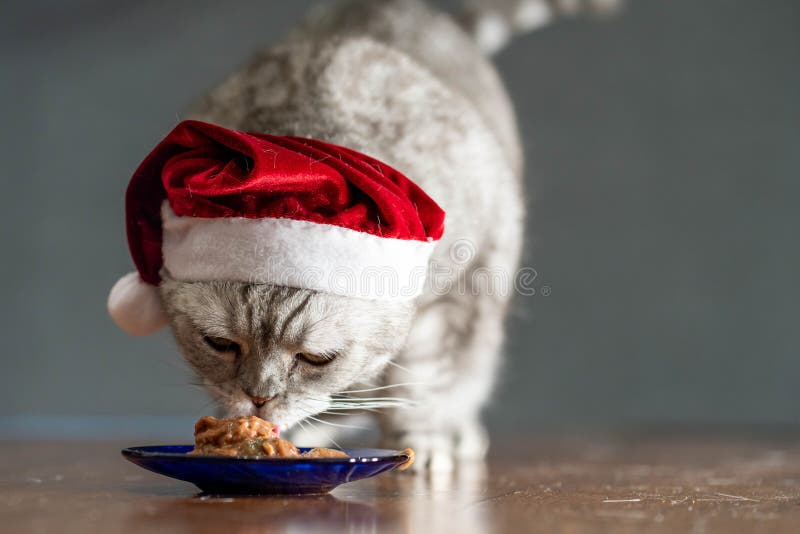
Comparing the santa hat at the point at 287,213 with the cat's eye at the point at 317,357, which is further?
the cat's eye at the point at 317,357

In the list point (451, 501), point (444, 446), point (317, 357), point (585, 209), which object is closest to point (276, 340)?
point (317, 357)

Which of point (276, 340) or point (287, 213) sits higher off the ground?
point (287, 213)

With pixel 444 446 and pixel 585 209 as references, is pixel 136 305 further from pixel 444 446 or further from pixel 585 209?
pixel 585 209

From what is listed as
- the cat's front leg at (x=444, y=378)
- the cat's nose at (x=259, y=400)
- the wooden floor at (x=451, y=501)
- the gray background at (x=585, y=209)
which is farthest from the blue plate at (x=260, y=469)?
the gray background at (x=585, y=209)

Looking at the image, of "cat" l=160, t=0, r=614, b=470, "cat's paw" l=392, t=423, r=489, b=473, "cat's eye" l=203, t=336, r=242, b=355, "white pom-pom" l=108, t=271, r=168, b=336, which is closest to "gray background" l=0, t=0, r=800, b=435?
"cat" l=160, t=0, r=614, b=470

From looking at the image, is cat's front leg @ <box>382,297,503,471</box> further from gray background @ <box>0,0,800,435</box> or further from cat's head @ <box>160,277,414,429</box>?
gray background @ <box>0,0,800,435</box>

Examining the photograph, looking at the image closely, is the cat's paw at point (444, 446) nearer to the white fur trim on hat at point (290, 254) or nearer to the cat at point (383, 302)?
the cat at point (383, 302)

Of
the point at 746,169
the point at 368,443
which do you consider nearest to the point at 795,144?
the point at 746,169
